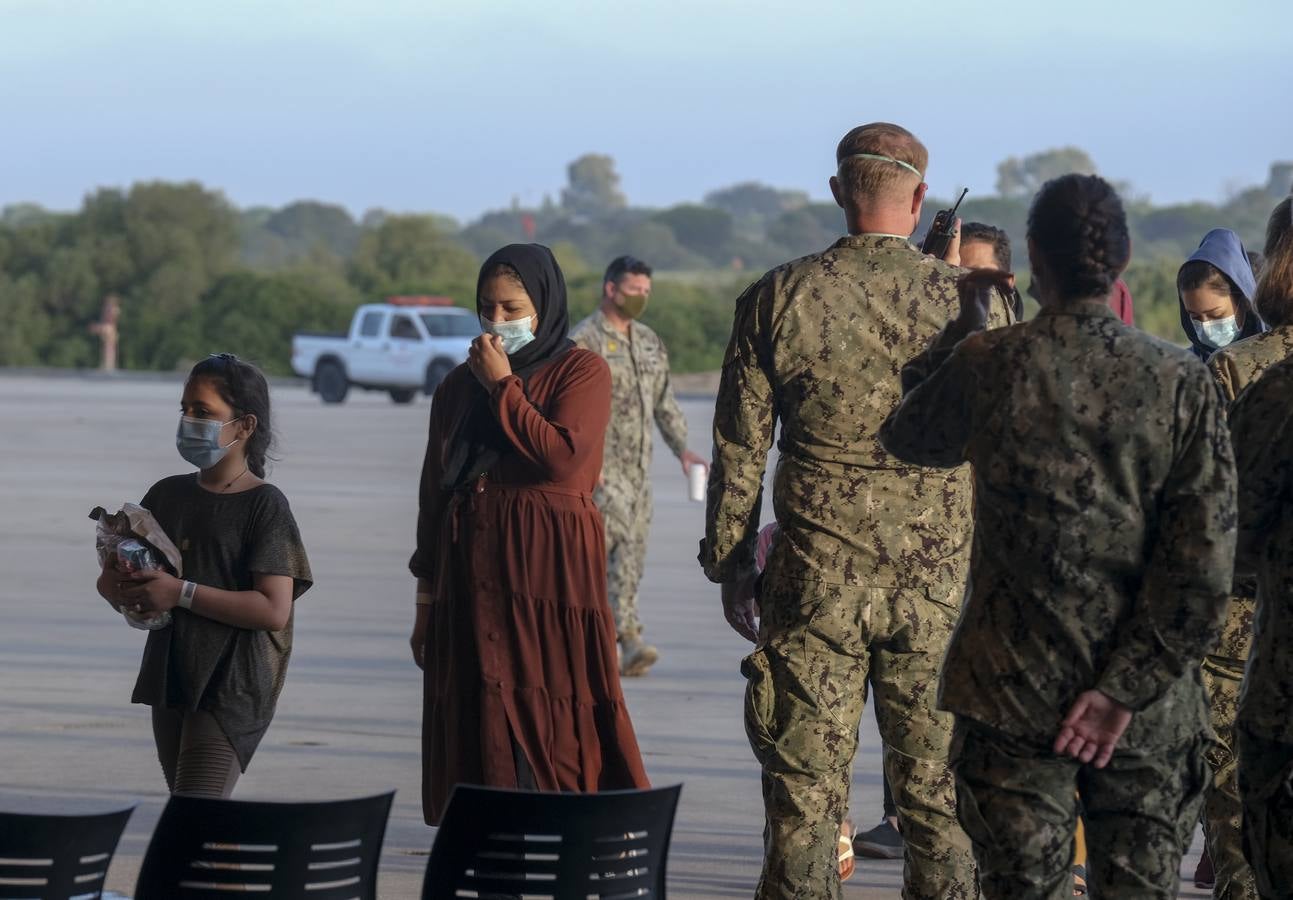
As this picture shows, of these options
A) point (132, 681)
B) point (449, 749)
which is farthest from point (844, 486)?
point (132, 681)

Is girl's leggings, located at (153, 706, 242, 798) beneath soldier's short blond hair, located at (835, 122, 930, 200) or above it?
beneath

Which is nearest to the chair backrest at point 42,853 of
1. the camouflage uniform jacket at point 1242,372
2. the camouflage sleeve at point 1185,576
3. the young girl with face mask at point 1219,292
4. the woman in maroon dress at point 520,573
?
the camouflage sleeve at point 1185,576

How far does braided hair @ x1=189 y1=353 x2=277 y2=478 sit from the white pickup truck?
35.5m

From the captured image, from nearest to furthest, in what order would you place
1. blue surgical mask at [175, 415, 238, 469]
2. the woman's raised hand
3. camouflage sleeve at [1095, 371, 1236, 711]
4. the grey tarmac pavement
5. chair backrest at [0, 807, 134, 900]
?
chair backrest at [0, 807, 134, 900], camouflage sleeve at [1095, 371, 1236, 711], blue surgical mask at [175, 415, 238, 469], the woman's raised hand, the grey tarmac pavement

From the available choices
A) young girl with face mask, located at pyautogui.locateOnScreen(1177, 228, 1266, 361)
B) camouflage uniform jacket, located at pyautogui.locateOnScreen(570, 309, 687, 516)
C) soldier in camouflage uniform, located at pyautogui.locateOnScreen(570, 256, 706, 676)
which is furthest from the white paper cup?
young girl with face mask, located at pyautogui.locateOnScreen(1177, 228, 1266, 361)

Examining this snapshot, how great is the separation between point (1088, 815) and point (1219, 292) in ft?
8.69

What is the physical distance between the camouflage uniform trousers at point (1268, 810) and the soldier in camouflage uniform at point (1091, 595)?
87mm

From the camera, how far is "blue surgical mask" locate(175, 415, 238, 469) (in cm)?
527

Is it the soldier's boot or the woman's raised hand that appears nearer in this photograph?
the woman's raised hand

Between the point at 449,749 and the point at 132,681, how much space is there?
15.0 feet

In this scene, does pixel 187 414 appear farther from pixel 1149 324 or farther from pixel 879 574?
pixel 1149 324

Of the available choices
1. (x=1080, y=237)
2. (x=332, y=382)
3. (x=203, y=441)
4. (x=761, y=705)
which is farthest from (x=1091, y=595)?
(x=332, y=382)

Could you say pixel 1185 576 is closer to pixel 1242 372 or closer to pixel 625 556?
pixel 1242 372

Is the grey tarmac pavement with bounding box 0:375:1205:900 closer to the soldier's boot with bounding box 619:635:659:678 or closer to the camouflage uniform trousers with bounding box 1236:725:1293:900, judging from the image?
the soldier's boot with bounding box 619:635:659:678
